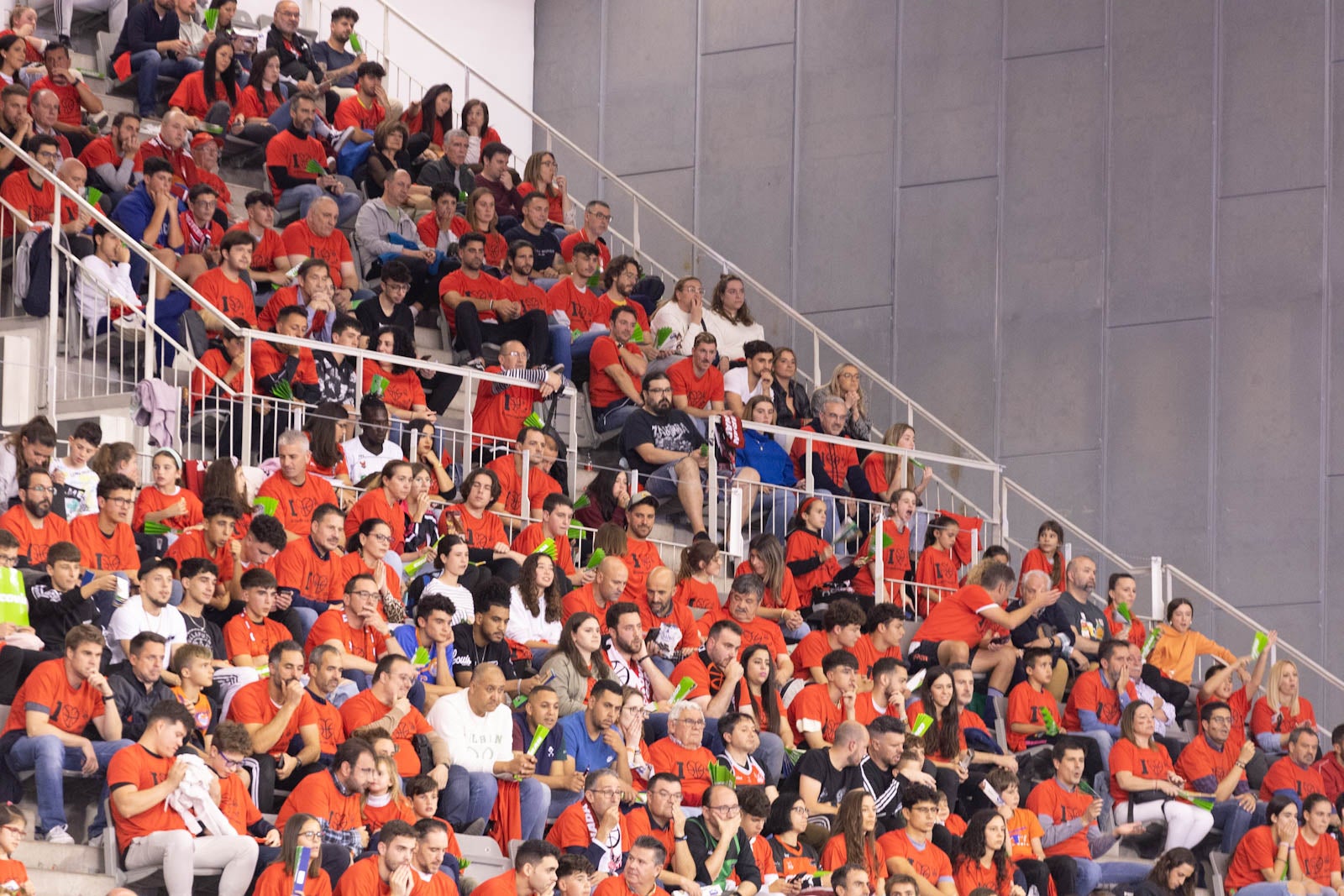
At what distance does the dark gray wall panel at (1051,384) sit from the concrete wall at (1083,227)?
19mm

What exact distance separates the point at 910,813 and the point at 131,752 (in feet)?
13.3

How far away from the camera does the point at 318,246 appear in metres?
13.7

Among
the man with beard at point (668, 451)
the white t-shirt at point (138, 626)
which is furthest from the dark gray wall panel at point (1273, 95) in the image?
the white t-shirt at point (138, 626)

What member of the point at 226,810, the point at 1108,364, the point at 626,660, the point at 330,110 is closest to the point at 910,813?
the point at 626,660

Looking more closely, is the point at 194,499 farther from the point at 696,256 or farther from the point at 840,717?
the point at 696,256

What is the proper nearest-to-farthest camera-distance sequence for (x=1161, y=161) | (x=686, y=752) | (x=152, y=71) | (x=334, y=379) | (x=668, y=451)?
(x=686, y=752), (x=334, y=379), (x=668, y=451), (x=152, y=71), (x=1161, y=161)

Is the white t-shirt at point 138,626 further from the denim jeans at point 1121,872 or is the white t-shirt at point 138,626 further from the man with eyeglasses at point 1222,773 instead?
the man with eyeglasses at point 1222,773

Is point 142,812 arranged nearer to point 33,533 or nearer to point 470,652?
point 33,533

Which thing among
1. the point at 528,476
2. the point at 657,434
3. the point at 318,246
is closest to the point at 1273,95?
the point at 657,434

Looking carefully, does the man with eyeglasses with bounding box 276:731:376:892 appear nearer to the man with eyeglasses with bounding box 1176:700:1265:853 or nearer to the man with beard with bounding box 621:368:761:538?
the man with beard with bounding box 621:368:761:538

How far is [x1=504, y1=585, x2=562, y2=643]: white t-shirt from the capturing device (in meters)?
10.9

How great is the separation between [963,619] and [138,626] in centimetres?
512

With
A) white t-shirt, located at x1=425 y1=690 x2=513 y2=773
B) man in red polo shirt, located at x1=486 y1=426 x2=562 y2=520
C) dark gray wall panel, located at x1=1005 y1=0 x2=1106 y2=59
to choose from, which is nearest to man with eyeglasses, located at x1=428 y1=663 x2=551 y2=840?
white t-shirt, located at x1=425 y1=690 x2=513 y2=773

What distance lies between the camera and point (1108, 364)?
1608 centimetres
